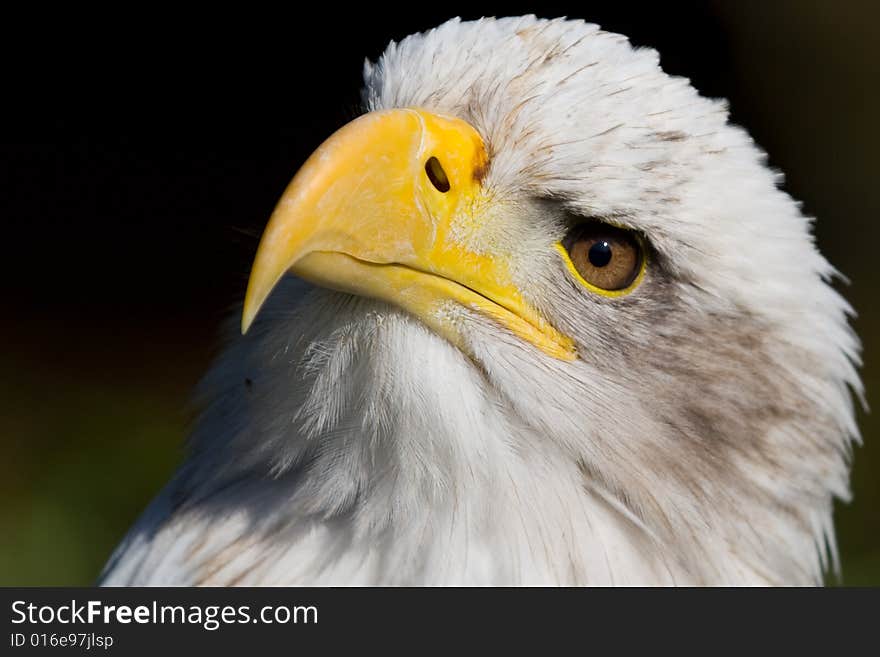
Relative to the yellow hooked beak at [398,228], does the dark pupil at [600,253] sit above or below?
above

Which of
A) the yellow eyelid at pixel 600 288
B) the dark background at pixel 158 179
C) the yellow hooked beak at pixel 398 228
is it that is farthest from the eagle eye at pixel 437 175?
the dark background at pixel 158 179

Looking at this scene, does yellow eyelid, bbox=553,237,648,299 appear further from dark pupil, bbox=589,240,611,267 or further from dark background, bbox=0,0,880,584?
dark background, bbox=0,0,880,584

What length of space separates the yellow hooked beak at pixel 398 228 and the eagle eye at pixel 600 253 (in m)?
0.11

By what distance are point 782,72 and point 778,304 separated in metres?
3.51

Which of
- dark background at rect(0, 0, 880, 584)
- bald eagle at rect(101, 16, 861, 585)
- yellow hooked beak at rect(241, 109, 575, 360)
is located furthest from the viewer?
dark background at rect(0, 0, 880, 584)

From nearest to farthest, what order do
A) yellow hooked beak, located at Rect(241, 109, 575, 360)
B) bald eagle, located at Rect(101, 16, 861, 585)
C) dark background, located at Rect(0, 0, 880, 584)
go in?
yellow hooked beak, located at Rect(241, 109, 575, 360) → bald eagle, located at Rect(101, 16, 861, 585) → dark background, located at Rect(0, 0, 880, 584)

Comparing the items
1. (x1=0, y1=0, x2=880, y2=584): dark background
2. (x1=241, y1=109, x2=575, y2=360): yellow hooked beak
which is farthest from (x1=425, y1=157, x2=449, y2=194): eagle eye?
(x1=0, y1=0, x2=880, y2=584): dark background

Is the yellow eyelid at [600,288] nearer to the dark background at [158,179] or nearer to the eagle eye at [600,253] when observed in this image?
the eagle eye at [600,253]

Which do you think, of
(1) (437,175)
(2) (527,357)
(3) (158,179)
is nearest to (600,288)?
(2) (527,357)

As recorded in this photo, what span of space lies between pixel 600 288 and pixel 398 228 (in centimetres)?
36

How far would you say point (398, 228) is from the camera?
5.83 feet

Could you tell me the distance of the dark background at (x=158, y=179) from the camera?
16.3 feet

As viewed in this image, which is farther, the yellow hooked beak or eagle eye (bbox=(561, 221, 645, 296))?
eagle eye (bbox=(561, 221, 645, 296))

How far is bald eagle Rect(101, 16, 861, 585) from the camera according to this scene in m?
1.82
